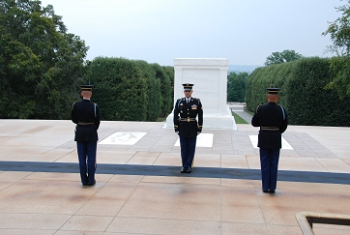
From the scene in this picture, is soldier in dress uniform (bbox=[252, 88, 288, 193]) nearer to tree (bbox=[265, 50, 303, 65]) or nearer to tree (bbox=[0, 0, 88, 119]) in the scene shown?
tree (bbox=[0, 0, 88, 119])

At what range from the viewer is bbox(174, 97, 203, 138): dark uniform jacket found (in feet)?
18.6

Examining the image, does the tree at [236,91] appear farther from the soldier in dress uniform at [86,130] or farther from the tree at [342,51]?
the soldier in dress uniform at [86,130]

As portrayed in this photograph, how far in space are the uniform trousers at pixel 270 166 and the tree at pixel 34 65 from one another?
1610 centimetres

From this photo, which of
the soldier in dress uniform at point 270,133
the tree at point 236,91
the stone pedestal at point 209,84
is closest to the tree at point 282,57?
the tree at point 236,91

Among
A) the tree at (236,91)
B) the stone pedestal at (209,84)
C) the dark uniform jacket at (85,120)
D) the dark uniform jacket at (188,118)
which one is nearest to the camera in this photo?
the dark uniform jacket at (85,120)

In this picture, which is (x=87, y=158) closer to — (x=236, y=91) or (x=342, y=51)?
(x=342, y=51)

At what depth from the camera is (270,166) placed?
4789 millimetres

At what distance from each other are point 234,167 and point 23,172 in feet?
10.4

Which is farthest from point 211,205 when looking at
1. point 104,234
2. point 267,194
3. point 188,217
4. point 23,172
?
point 23,172

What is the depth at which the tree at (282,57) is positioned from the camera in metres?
73.9

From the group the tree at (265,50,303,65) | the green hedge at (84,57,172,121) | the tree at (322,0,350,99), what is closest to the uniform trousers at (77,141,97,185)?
the tree at (322,0,350,99)

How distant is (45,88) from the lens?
19.8 meters

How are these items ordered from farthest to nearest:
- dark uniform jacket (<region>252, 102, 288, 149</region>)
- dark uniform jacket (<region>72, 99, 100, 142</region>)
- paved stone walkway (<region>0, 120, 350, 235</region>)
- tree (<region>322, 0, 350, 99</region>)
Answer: tree (<region>322, 0, 350, 99</region>), dark uniform jacket (<region>72, 99, 100, 142</region>), dark uniform jacket (<region>252, 102, 288, 149</region>), paved stone walkway (<region>0, 120, 350, 235</region>)

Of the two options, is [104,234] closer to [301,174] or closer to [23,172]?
[23,172]
